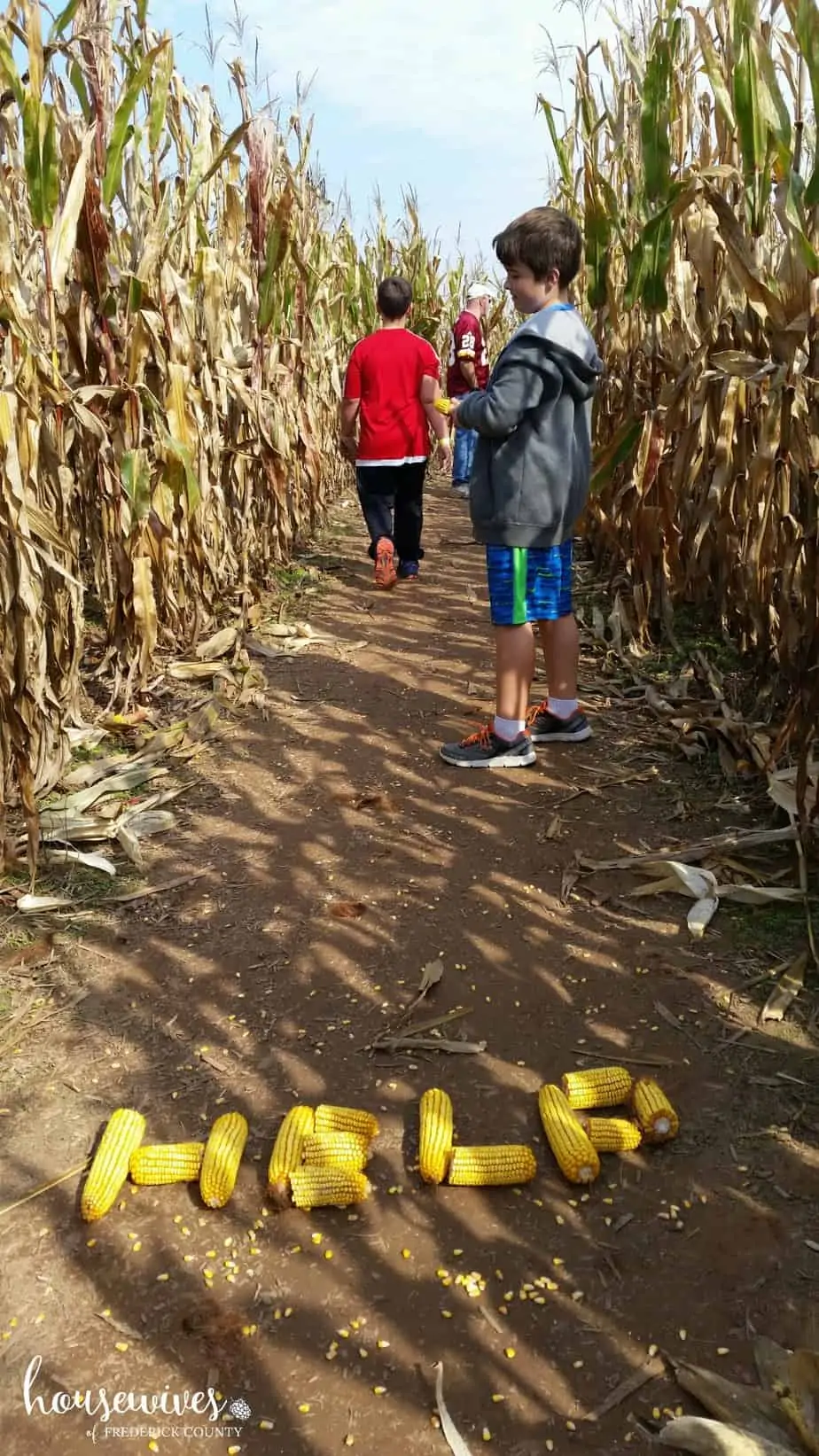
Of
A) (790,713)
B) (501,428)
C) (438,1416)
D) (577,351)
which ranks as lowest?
(438,1416)

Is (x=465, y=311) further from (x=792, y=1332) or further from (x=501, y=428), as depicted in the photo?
(x=792, y=1332)

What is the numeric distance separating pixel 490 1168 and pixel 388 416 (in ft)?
16.9

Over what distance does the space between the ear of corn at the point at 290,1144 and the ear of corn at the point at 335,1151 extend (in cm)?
2

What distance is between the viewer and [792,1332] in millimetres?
1639

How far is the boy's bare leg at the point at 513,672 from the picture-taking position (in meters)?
3.64

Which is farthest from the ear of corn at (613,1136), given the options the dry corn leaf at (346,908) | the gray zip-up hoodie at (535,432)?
the gray zip-up hoodie at (535,432)

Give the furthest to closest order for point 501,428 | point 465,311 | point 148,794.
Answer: point 465,311 < point 148,794 < point 501,428

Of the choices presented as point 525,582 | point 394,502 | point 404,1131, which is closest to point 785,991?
point 404,1131

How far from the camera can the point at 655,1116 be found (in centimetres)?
202

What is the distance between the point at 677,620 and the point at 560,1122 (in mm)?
3471

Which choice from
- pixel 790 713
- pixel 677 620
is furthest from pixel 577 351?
pixel 677 620

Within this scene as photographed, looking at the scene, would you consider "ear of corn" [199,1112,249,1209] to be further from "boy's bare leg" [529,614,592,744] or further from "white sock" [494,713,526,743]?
"boy's bare leg" [529,614,592,744]

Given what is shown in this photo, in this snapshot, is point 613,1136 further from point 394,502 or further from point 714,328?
point 394,502

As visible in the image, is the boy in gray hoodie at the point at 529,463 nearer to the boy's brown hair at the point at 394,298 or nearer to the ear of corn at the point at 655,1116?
the ear of corn at the point at 655,1116
